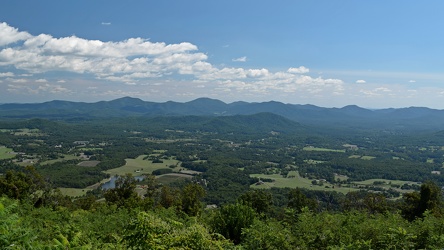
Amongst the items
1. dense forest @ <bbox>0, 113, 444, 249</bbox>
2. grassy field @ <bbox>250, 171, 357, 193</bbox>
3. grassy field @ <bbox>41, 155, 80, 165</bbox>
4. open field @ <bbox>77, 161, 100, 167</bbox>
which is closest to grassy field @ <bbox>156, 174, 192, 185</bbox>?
dense forest @ <bbox>0, 113, 444, 249</bbox>

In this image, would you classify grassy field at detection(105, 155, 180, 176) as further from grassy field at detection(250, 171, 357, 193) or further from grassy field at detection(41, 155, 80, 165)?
grassy field at detection(250, 171, 357, 193)

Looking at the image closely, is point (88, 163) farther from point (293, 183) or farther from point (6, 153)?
point (293, 183)

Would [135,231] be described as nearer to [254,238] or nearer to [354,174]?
[254,238]

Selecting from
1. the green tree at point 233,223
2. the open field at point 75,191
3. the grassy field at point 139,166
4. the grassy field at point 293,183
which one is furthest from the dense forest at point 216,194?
the open field at point 75,191

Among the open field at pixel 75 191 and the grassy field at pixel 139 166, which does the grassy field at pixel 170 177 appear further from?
the open field at pixel 75 191

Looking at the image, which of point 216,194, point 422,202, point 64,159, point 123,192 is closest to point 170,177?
point 216,194

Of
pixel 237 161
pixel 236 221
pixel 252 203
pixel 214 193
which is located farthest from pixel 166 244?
pixel 237 161
